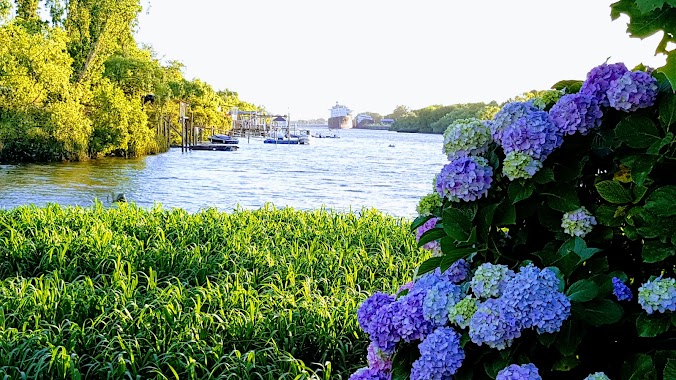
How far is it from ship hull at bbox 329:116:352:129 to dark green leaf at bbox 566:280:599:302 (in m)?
131

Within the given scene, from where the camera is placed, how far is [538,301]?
1189 millimetres

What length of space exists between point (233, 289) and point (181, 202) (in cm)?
1109

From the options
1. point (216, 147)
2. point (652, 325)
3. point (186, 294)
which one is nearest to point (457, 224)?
point (652, 325)

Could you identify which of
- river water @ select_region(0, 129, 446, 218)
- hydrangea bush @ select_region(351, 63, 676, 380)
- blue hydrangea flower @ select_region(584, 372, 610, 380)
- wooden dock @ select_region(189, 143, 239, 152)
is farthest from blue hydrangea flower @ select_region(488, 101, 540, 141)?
wooden dock @ select_region(189, 143, 239, 152)

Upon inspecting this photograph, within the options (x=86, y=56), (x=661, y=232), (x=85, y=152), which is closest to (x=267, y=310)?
(x=661, y=232)

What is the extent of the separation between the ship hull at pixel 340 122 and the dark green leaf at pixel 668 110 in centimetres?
13102

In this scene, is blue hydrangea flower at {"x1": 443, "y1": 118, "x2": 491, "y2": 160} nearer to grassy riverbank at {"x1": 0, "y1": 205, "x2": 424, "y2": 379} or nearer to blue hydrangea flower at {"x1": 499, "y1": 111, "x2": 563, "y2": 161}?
blue hydrangea flower at {"x1": 499, "y1": 111, "x2": 563, "y2": 161}

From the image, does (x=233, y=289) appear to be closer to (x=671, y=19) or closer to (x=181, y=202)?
(x=671, y=19)

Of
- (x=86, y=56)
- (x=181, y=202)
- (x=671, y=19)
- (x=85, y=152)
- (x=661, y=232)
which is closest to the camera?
(x=671, y=19)

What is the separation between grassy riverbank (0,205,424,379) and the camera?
2.85 meters

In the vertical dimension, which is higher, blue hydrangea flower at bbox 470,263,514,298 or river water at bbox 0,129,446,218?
blue hydrangea flower at bbox 470,263,514,298

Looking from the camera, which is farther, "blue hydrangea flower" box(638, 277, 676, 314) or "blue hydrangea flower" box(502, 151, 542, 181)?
"blue hydrangea flower" box(502, 151, 542, 181)

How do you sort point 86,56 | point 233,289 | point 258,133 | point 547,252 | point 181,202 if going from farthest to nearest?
point 258,133 → point 86,56 → point 181,202 → point 233,289 → point 547,252

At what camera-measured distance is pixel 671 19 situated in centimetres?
113
